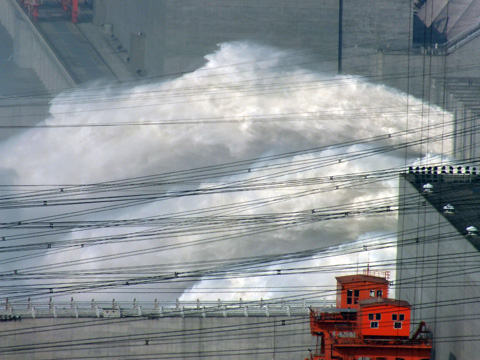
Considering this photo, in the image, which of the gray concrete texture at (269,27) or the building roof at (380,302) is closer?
the building roof at (380,302)

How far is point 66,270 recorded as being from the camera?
175 ft

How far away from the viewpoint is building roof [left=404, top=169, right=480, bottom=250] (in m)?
38.6

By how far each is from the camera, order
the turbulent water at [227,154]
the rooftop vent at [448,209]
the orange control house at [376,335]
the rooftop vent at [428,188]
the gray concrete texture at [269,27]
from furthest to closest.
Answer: the gray concrete texture at [269,27] < the turbulent water at [227,154] < the rooftop vent at [428,188] < the rooftop vent at [448,209] < the orange control house at [376,335]

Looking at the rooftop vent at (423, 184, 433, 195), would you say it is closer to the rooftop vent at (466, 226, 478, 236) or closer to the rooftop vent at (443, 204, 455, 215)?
the rooftop vent at (443, 204, 455, 215)

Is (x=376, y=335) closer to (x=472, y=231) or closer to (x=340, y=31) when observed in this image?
(x=472, y=231)

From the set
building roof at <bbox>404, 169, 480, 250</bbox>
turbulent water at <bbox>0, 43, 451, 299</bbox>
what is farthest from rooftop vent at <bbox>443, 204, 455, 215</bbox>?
turbulent water at <bbox>0, 43, 451, 299</bbox>

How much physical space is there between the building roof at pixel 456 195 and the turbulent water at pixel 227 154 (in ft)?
19.8

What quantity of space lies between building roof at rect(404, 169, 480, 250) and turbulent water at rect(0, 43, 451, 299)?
6050 mm

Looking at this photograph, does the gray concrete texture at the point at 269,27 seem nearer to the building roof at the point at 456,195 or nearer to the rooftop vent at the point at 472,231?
the building roof at the point at 456,195

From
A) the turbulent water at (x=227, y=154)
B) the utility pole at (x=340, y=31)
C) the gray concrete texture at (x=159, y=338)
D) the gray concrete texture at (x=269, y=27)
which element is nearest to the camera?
the gray concrete texture at (x=159, y=338)

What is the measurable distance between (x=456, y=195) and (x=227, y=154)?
2386 cm

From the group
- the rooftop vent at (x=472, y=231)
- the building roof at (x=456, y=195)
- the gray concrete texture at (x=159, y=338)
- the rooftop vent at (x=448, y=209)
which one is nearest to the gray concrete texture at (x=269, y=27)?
the building roof at (x=456, y=195)

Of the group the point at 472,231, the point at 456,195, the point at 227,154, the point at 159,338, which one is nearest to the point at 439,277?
the point at 472,231

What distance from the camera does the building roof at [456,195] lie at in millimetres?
38594
